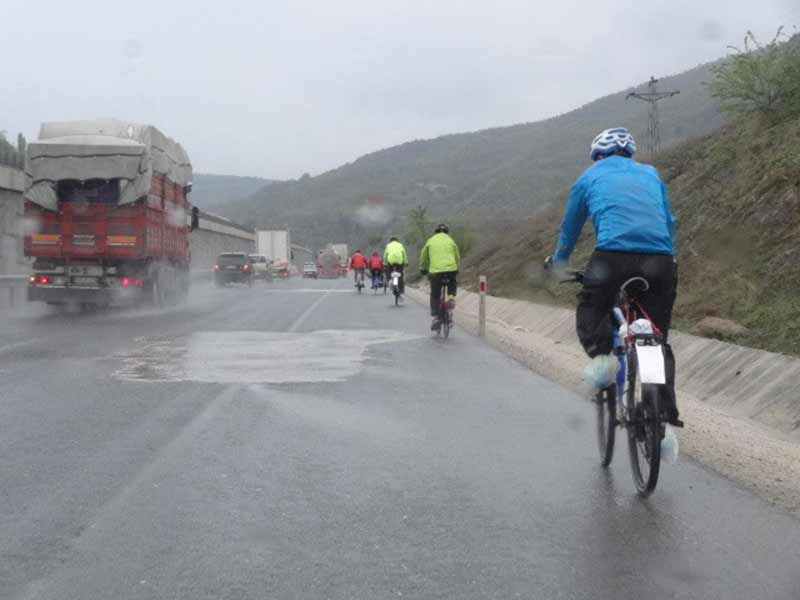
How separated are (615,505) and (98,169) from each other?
17251 millimetres

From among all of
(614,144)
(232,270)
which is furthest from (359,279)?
(614,144)

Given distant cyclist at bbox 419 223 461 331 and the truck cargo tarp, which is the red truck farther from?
distant cyclist at bbox 419 223 461 331

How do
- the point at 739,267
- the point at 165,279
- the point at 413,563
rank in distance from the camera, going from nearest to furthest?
the point at 413,563 < the point at 739,267 < the point at 165,279

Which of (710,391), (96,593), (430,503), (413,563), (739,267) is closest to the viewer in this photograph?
(96,593)

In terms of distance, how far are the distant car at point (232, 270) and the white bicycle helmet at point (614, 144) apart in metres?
39.6

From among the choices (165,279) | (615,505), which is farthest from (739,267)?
(165,279)

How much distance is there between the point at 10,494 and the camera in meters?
5.35

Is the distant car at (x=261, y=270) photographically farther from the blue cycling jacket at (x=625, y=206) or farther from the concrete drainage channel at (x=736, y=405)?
the blue cycling jacket at (x=625, y=206)

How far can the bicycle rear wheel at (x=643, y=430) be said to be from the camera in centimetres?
520

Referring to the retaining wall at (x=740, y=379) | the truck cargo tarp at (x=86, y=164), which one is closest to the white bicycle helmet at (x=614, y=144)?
the retaining wall at (x=740, y=379)

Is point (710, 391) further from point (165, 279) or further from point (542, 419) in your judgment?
point (165, 279)

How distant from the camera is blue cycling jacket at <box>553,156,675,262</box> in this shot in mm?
5504

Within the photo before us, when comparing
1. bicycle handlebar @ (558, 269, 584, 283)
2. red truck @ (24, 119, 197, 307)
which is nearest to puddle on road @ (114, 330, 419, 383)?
bicycle handlebar @ (558, 269, 584, 283)

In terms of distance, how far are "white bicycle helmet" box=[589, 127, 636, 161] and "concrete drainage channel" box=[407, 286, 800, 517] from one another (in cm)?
205
